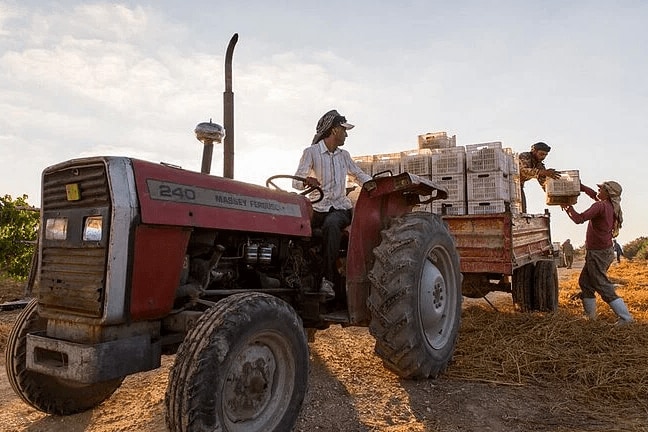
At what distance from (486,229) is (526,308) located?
1469 millimetres

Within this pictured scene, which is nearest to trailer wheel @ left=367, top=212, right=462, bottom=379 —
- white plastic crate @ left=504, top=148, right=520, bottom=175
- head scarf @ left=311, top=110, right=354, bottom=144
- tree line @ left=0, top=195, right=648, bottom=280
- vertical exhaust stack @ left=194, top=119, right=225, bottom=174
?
head scarf @ left=311, top=110, right=354, bottom=144

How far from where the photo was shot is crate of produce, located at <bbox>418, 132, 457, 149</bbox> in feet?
24.6

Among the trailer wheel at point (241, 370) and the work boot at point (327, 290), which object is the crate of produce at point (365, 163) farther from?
the trailer wheel at point (241, 370)

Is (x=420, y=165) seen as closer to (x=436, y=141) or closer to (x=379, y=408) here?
(x=436, y=141)

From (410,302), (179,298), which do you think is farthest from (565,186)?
(179,298)

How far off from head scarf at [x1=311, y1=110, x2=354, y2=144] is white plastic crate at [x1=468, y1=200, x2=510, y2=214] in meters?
2.99

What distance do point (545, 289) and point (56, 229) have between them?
5.69 m

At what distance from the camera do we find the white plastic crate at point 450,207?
21.2 feet

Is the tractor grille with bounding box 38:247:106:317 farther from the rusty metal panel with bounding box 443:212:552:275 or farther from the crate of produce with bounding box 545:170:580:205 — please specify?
the crate of produce with bounding box 545:170:580:205

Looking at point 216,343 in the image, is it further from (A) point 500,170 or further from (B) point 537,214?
(B) point 537,214

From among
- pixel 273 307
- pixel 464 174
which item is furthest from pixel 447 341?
pixel 464 174

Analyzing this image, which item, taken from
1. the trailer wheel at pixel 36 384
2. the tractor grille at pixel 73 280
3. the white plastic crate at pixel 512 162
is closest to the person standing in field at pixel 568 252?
the white plastic crate at pixel 512 162

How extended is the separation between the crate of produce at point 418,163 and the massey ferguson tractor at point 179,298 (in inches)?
144

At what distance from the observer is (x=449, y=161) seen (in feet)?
21.6
